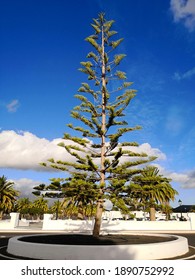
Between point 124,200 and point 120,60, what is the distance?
834 centimetres

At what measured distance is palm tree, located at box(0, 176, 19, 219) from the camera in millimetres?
38438

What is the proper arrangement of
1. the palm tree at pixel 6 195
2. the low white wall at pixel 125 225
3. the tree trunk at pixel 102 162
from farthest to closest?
the palm tree at pixel 6 195 < the low white wall at pixel 125 225 < the tree trunk at pixel 102 162

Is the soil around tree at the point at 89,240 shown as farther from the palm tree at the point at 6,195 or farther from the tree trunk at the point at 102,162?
the palm tree at the point at 6,195

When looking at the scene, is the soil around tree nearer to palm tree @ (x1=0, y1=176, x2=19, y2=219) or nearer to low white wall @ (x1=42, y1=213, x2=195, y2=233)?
low white wall @ (x1=42, y1=213, x2=195, y2=233)

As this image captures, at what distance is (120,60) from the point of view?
1717 cm

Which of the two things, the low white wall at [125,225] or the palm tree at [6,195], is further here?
the palm tree at [6,195]

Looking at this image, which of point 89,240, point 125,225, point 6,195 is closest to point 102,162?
point 89,240

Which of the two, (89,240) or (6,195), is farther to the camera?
(6,195)

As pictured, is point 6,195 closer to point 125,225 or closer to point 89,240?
point 125,225

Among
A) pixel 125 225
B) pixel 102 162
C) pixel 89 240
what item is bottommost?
pixel 89 240

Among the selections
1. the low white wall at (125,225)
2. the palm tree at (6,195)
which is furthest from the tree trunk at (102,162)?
the palm tree at (6,195)

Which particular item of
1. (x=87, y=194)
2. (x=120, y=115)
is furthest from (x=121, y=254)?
(x=120, y=115)

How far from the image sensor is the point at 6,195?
38969 mm

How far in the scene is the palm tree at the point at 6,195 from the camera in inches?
1513
